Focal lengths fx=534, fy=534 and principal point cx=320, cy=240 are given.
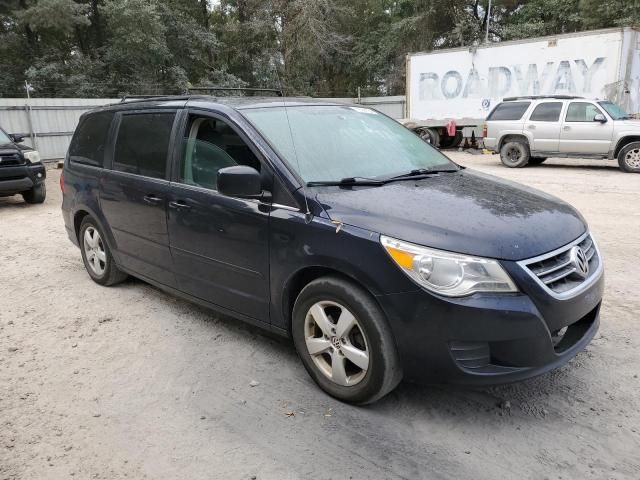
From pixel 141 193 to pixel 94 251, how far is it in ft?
4.56

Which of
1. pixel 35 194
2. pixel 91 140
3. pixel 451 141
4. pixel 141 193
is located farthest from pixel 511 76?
pixel 141 193

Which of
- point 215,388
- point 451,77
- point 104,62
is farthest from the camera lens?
point 104,62

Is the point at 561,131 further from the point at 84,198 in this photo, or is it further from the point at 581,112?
the point at 84,198

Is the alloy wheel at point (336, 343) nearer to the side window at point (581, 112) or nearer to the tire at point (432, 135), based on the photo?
the side window at point (581, 112)

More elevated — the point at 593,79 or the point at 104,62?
the point at 104,62

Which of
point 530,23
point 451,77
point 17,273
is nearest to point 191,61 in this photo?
point 451,77

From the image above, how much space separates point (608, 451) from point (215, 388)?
2.25 metres

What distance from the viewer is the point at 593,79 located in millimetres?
15672

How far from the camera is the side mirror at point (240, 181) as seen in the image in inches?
127

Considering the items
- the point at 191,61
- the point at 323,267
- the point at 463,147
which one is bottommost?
the point at 463,147

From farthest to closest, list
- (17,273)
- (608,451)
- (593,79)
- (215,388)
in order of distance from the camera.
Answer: (593,79) → (17,273) → (215,388) → (608,451)

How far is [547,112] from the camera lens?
1375cm

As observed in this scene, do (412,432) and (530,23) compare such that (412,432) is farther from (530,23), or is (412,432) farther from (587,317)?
(530,23)

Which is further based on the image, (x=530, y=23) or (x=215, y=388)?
(x=530, y=23)
